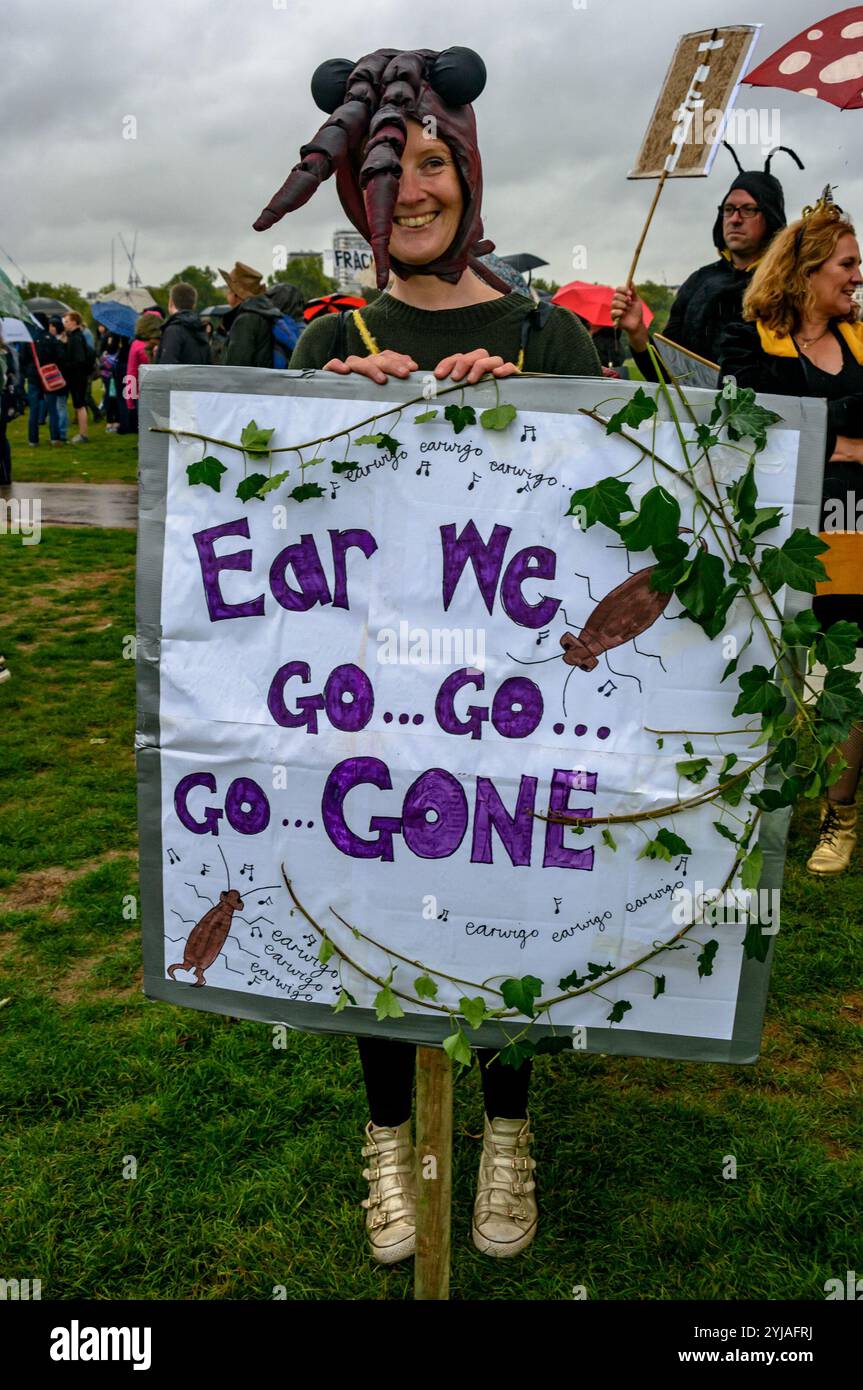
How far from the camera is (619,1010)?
185cm

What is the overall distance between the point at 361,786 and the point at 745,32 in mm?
1800

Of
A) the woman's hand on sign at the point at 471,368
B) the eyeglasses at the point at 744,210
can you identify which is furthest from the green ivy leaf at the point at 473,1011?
the eyeglasses at the point at 744,210

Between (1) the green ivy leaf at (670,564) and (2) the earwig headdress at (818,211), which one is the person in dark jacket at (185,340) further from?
(1) the green ivy leaf at (670,564)

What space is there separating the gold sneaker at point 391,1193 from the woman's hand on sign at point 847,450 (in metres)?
2.61

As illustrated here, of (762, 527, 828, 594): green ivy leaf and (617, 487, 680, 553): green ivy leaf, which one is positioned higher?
(617, 487, 680, 553): green ivy leaf

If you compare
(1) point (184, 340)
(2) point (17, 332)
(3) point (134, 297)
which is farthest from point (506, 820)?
(3) point (134, 297)

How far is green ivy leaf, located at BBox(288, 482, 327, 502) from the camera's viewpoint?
5.89ft

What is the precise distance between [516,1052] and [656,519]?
0.87 m

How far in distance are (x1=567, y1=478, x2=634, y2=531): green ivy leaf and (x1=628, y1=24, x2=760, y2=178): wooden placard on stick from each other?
4.06ft

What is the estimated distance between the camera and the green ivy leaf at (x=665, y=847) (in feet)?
5.81

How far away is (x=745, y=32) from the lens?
7.76 feet

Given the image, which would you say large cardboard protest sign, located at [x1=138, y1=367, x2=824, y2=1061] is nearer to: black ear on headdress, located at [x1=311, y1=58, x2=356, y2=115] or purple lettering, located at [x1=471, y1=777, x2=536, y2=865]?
purple lettering, located at [x1=471, y1=777, x2=536, y2=865]

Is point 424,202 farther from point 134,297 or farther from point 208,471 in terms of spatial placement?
point 134,297

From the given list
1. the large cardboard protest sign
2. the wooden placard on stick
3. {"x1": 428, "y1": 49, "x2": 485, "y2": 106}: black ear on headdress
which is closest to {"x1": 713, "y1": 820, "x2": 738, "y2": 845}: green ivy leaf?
the large cardboard protest sign
